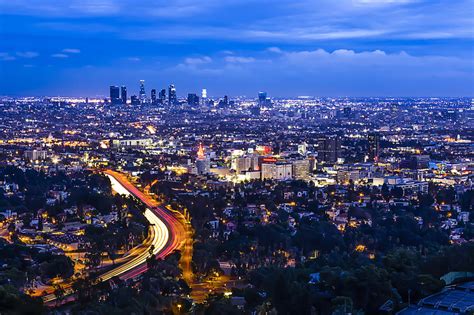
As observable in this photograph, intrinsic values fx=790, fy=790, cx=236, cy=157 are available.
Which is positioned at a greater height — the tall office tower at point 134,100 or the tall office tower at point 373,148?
the tall office tower at point 134,100

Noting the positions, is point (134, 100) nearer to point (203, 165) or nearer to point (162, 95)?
point (162, 95)

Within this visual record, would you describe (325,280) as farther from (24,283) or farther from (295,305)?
(24,283)

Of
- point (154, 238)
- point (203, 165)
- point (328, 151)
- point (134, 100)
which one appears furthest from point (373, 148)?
point (134, 100)

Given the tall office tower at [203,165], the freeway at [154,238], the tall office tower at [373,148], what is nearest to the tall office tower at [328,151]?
the tall office tower at [373,148]

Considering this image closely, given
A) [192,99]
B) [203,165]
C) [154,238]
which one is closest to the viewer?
[154,238]

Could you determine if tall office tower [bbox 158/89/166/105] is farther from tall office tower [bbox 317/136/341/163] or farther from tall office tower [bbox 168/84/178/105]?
tall office tower [bbox 317/136/341/163]

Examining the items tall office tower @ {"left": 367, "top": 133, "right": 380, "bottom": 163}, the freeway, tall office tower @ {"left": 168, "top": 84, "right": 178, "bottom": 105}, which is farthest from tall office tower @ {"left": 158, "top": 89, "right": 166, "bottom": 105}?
the freeway

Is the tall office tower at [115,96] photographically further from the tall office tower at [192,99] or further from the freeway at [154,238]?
the freeway at [154,238]

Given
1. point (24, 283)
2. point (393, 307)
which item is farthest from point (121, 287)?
point (393, 307)
